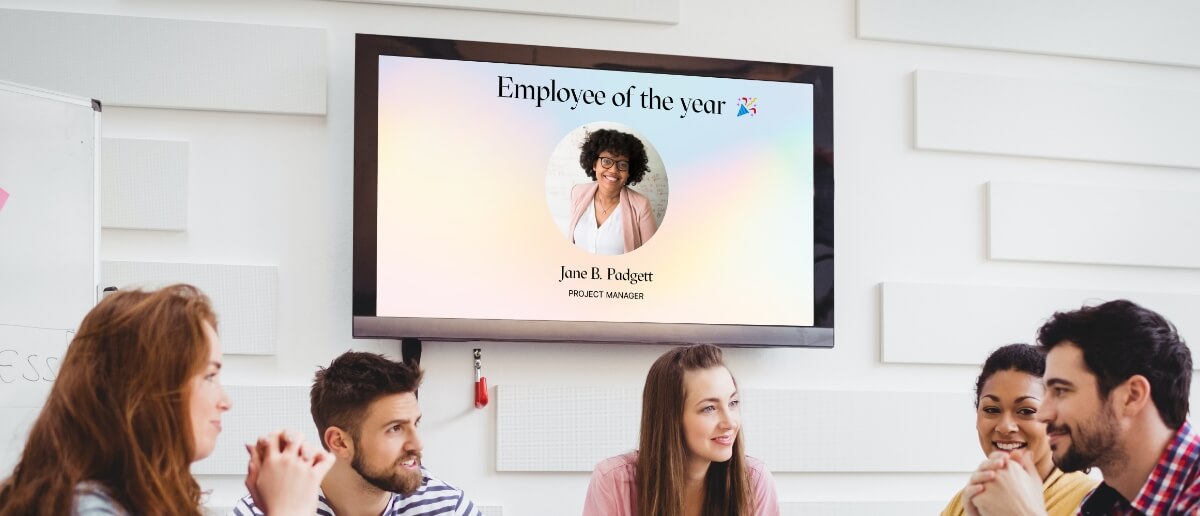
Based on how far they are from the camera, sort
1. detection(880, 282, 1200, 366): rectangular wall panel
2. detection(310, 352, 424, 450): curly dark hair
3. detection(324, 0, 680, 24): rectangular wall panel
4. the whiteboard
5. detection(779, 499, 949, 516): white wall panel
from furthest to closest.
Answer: detection(880, 282, 1200, 366): rectangular wall panel, detection(779, 499, 949, 516): white wall panel, detection(324, 0, 680, 24): rectangular wall panel, the whiteboard, detection(310, 352, 424, 450): curly dark hair

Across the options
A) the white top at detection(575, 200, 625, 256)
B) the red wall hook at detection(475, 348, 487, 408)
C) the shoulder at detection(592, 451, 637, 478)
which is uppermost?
the white top at detection(575, 200, 625, 256)

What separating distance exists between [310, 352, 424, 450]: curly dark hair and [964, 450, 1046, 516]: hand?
1257 mm

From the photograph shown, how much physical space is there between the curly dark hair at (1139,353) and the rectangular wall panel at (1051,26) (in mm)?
1962

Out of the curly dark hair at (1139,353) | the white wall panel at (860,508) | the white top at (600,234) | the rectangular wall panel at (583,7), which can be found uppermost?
the rectangular wall panel at (583,7)

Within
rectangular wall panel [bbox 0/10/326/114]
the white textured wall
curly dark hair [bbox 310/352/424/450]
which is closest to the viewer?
curly dark hair [bbox 310/352/424/450]

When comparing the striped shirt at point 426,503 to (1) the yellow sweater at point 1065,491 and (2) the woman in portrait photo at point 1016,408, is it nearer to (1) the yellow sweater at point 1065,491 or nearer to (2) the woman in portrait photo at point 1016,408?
(2) the woman in portrait photo at point 1016,408

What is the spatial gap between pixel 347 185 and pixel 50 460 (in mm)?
1951

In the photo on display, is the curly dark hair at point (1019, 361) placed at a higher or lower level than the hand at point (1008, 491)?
higher

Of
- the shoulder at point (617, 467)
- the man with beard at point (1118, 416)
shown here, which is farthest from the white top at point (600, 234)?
the man with beard at point (1118, 416)

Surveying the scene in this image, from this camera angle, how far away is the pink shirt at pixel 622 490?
2.86 m

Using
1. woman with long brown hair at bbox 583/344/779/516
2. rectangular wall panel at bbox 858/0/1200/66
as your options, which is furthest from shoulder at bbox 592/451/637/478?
rectangular wall panel at bbox 858/0/1200/66

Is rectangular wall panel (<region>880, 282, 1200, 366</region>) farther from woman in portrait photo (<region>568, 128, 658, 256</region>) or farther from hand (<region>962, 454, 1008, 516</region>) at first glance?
hand (<region>962, 454, 1008, 516</region>)

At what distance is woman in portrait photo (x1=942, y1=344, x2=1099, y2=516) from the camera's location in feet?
8.45

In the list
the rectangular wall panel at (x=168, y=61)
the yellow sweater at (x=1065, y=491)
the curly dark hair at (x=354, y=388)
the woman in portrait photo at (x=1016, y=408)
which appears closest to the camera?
the yellow sweater at (x=1065, y=491)
